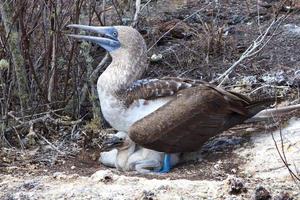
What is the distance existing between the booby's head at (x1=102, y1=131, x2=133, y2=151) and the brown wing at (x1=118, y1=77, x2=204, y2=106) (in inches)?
15.1

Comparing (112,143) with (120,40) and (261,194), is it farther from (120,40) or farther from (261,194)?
(261,194)

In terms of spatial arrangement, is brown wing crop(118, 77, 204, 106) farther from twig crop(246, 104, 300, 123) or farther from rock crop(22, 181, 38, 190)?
rock crop(22, 181, 38, 190)

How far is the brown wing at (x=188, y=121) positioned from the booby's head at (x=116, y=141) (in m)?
0.45

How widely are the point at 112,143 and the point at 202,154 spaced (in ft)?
2.27

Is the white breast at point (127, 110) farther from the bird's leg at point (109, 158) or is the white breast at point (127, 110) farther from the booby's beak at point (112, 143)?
the booby's beak at point (112, 143)

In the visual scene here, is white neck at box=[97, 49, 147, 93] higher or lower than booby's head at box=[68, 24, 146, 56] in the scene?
lower

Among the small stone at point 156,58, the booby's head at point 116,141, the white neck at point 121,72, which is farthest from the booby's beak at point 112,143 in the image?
the small stone at point 156,58

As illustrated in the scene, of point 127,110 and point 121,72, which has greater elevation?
point 121,72

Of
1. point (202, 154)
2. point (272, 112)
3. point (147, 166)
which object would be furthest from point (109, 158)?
point (272, 112)

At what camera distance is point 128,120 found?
19.6 ft

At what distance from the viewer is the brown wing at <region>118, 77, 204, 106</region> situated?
19.6 feet

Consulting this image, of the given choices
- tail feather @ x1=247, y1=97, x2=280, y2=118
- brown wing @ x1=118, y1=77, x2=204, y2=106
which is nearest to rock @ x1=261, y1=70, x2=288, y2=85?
tail feather @ x1=247, y1=97, x2=280, y2=118

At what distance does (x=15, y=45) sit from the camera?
6551 mm

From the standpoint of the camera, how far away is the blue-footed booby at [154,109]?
5852 millimetres
